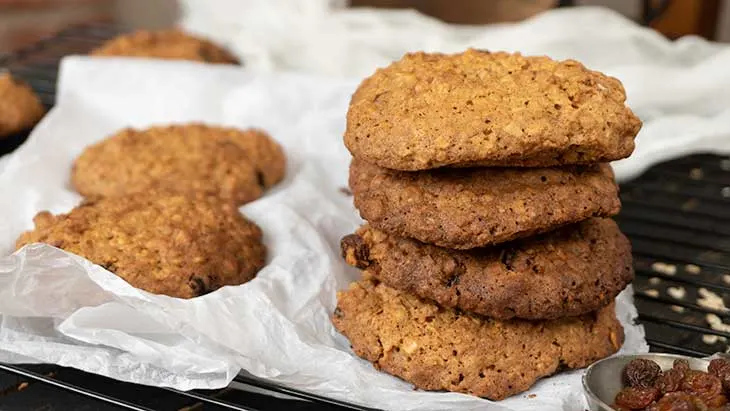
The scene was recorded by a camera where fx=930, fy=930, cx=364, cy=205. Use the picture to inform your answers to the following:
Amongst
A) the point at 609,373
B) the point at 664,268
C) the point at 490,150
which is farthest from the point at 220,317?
the point at 664,268

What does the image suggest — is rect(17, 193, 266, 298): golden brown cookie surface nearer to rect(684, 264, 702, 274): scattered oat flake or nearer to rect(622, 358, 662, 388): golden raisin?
rect(622, 358, 662, 388): golden raisin

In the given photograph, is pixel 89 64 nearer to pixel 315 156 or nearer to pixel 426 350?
pixel 315 156

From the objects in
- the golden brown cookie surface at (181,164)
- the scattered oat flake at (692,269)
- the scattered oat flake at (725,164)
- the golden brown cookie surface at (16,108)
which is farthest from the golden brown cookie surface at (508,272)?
the golden brown cookie surface at (16,108)

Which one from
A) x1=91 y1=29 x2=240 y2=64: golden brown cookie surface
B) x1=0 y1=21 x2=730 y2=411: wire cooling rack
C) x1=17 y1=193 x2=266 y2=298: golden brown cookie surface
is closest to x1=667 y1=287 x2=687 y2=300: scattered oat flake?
x1=0 y1=21 x2=730 y2=411: wire cooling rack

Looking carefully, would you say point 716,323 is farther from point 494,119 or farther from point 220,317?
point 220,317

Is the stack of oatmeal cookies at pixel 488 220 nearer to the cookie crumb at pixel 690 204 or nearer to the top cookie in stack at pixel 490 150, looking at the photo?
the top cookie in stack at pixel 490 150

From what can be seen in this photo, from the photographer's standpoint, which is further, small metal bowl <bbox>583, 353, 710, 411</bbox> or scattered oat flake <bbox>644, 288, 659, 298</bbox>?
scattered oat flake <bbox>644, 288, 659, 298</bbox>
